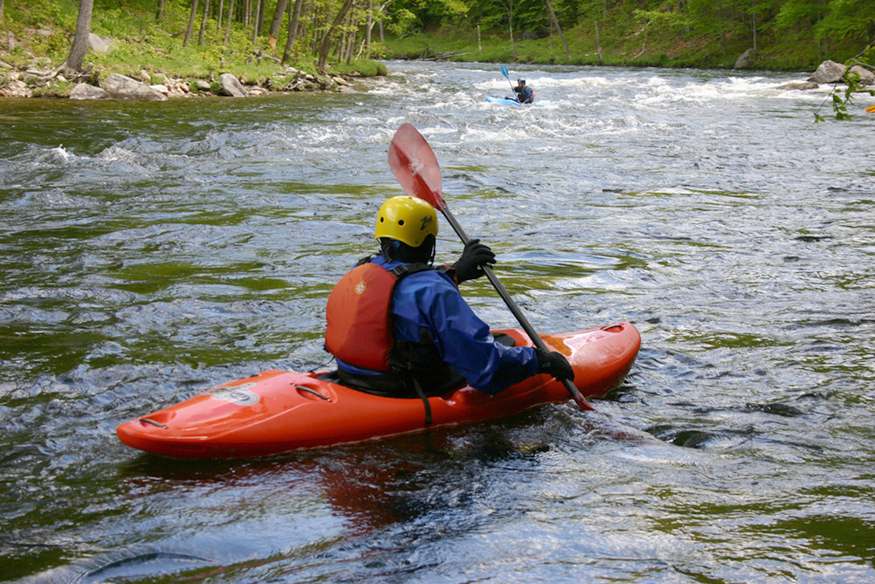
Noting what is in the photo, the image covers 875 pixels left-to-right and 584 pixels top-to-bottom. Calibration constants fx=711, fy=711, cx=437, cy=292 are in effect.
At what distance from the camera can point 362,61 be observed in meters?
27.6

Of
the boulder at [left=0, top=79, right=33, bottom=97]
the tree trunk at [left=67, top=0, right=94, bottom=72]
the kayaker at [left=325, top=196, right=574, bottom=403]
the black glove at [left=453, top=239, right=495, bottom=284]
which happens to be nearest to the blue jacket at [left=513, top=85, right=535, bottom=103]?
the tree trunk at [left=67, top=0, right=94, bottom=72]

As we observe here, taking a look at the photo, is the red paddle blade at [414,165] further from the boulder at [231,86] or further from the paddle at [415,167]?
the boulder at [231,86]

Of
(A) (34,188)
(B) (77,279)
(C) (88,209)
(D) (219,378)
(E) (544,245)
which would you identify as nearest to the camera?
(D) (219,378)

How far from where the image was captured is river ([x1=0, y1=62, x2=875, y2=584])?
7.52ft

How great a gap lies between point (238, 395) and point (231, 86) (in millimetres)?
15578

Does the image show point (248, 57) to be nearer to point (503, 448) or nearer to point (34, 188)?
point (34, 188)

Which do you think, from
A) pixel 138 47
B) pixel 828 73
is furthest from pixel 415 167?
pixel 828 73

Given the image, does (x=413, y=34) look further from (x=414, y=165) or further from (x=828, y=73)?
(x=414, y=165)

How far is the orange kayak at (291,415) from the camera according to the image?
9.02 ft

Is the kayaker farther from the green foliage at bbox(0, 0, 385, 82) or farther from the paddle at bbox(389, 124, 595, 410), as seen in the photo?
the green foliage at bbox(0, 0, 385, 82)

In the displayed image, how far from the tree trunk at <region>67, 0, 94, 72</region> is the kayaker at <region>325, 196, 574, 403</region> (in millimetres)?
14215

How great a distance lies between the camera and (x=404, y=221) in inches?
119

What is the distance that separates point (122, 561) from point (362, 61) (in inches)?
1076

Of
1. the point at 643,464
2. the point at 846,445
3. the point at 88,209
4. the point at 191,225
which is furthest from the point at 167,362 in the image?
the point at 88,209
